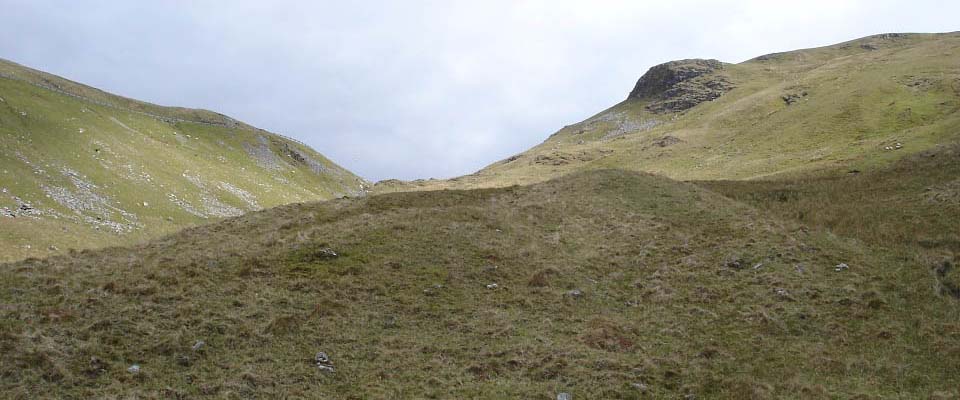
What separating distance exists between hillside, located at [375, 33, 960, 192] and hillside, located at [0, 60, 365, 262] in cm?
4312

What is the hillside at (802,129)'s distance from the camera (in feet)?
233

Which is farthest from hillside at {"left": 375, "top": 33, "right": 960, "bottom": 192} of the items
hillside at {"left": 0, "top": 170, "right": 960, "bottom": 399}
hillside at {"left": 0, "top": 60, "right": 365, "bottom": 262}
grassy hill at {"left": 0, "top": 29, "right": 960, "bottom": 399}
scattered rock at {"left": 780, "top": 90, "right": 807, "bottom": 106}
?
hillside at {"left": 0, "top": 60, "right": 365, "bottom": 262}

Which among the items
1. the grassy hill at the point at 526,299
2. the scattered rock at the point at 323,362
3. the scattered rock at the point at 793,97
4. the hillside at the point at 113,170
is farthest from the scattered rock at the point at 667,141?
the scattered rock at the point at 323,362

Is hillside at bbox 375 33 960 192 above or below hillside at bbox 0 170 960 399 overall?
above

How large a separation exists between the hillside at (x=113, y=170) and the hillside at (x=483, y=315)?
17.0m

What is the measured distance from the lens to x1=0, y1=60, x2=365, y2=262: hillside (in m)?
42.9

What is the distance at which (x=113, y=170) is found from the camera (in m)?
56.7

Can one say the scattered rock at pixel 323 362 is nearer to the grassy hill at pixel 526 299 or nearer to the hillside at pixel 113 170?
the grassy hill at pixel 526 299

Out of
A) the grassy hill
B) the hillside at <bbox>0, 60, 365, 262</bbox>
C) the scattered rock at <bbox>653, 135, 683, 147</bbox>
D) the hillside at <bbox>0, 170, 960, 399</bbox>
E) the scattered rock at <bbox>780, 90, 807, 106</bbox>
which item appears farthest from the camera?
the scattered rock at <bbox>780, 90, 807, 106</bbox>

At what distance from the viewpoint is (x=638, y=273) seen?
27.7m

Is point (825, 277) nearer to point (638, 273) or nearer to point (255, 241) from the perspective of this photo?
point (638, 273)

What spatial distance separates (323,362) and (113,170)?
52.0m

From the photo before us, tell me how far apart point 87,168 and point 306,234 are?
1467 inches

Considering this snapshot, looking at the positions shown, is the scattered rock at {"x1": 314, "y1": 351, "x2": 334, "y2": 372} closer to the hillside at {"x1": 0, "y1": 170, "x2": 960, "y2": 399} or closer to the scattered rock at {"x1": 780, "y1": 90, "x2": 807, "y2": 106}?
the hillside at {"x1": 0, "y1": 170, "x2": 960, "y2": 399}
